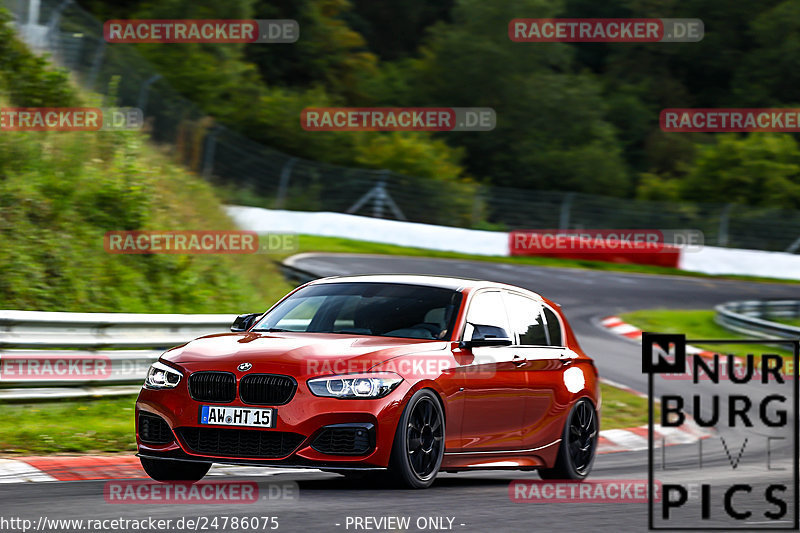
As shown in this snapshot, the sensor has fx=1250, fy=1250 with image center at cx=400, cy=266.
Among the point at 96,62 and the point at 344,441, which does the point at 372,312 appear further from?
the point at 96,62

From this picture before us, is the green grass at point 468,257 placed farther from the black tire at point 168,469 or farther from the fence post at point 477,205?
the black tire at point 168,469

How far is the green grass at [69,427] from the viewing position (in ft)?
29.5

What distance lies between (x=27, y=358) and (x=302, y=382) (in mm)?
3912

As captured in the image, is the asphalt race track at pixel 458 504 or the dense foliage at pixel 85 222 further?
the dense foliage at pixel 85 222

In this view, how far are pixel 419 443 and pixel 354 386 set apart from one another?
59 centimetres

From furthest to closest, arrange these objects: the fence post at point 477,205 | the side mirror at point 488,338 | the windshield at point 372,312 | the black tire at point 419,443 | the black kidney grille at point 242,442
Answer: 1. the fence post at point 477,205
2. the windshield at point 372,312
3. the side mirror at point 488,338
4. the black tire at point 419,443
5. the black kidney grille at point 242,442

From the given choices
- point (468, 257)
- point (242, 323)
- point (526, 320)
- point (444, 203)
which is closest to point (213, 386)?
point (242, 323)

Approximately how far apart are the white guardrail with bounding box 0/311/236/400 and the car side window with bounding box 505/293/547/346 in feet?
11.9

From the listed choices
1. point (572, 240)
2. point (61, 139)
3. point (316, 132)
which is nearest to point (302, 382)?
point (61, 139)

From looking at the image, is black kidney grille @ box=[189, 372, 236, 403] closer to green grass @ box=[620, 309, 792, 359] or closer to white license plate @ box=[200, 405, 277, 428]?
white license plate @ box=[200, 405, 277, 428]

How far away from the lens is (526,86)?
60781 millimetres

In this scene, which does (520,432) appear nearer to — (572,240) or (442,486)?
(442,486)

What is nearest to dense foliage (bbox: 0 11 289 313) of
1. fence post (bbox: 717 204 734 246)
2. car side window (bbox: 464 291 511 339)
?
car side window (bbox: 464 291 511 339)

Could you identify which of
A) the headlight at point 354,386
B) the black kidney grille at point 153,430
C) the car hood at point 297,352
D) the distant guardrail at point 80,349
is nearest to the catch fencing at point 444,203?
the distant guardrail at point 80,349
